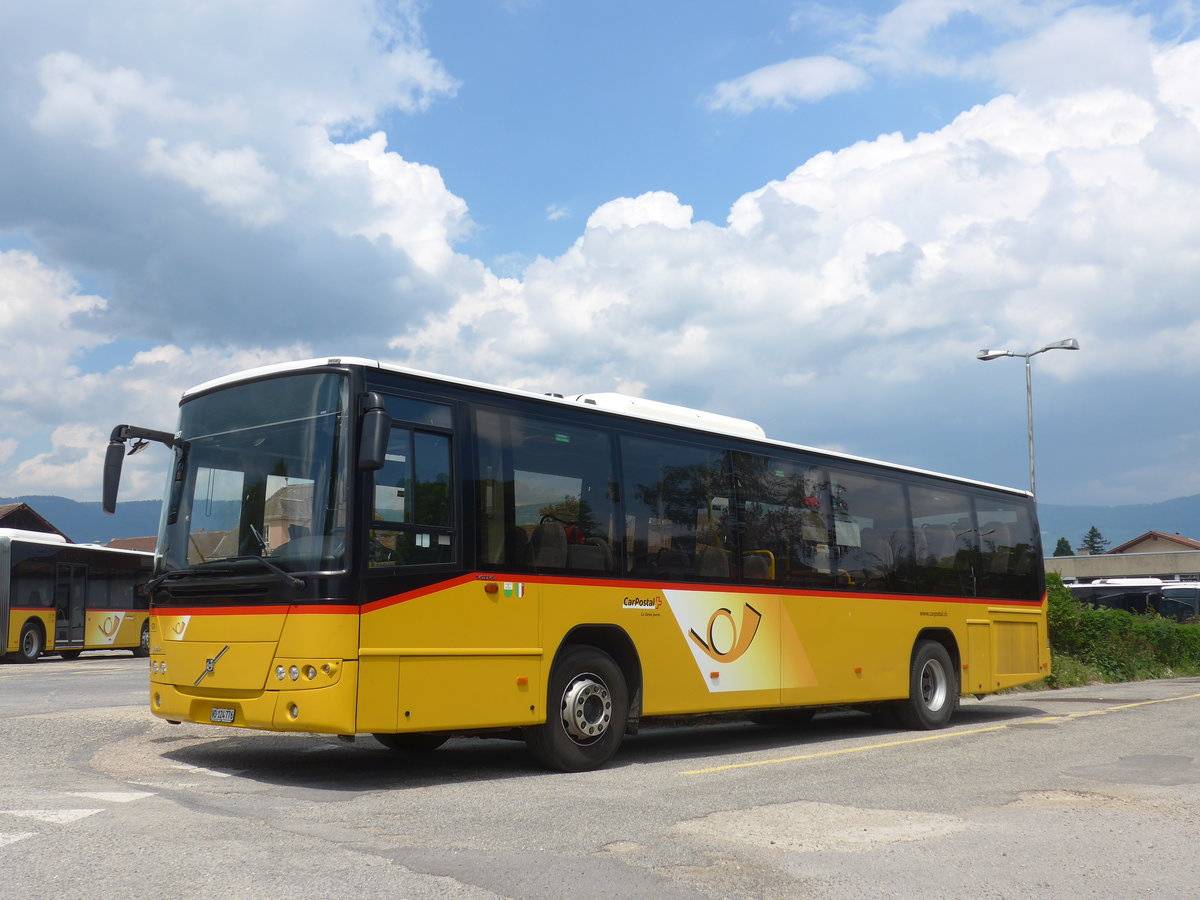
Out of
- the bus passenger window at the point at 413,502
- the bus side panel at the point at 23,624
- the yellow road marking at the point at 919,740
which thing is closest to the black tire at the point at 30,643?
the bus side panel at the point at 23,624

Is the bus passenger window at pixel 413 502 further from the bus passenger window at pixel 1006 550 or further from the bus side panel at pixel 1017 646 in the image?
the bus side panel at pixel 1017 646

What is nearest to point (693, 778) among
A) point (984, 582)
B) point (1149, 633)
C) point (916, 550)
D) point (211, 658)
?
point (211, 658)

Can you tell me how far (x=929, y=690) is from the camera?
49.4 feet

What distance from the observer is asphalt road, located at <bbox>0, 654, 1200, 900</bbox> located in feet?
19.0

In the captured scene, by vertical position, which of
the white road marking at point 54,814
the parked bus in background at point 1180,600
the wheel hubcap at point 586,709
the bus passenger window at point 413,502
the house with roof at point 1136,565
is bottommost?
the white road marking at point 54,814

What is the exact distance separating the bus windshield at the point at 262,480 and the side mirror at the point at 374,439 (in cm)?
28

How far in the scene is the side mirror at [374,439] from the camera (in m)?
8.47

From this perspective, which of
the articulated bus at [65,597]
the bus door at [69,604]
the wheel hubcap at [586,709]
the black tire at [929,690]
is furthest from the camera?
the bus door at [69,604]

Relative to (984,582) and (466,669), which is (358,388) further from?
(984,582)

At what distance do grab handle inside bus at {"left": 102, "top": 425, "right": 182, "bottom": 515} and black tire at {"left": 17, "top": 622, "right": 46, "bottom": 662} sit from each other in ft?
72.3

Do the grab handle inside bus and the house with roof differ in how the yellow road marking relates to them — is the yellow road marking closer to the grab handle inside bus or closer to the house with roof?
the grab handle inside bus

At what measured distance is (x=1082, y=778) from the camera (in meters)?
9.80

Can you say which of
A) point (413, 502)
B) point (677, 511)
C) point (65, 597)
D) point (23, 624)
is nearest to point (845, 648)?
point (677, 511)

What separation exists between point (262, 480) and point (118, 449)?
64.1 inches
